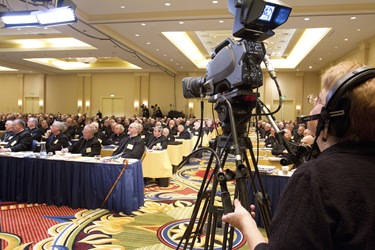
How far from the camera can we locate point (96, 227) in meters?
3.87

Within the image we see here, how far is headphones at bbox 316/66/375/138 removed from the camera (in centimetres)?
81

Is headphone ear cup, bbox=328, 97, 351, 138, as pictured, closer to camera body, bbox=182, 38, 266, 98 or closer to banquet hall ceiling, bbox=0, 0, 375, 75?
camera body, bbox=182, 38, 266, 98

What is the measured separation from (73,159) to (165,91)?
663 inches

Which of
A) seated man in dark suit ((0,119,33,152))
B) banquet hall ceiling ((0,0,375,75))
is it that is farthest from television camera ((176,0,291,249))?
banquet hall ceiling ((0,0,375,75))

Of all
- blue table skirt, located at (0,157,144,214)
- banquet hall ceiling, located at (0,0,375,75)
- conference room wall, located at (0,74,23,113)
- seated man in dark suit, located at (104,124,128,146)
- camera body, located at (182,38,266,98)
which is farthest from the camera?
conference room wall, located at (0,74,23,113)

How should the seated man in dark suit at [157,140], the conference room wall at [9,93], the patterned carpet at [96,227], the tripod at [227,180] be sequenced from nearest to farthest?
the tripod at [227,180], the patterned carpet at [96,227], the seated man in dark suit at [157,140], the conference room wall at [9,93]

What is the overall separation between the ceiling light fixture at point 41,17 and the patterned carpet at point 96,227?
314 cm

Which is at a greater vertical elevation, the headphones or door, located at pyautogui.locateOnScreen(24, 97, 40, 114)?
door, located at pyautogui.locateOnScreen(24, 97, 40, 114)

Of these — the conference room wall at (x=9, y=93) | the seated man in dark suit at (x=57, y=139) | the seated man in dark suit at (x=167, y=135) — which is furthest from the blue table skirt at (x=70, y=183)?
the conference room wall at (x=9, y=93)

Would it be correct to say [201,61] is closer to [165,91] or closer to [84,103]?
[165,91]

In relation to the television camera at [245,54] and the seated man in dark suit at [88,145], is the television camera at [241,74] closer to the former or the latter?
the television camera at [245,54]

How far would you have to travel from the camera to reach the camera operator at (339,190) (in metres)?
0.73

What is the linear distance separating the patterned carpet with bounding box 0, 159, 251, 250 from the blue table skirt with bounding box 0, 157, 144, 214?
0.46ft

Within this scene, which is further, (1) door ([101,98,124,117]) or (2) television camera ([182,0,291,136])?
(1) door ([101,98,124,117])
